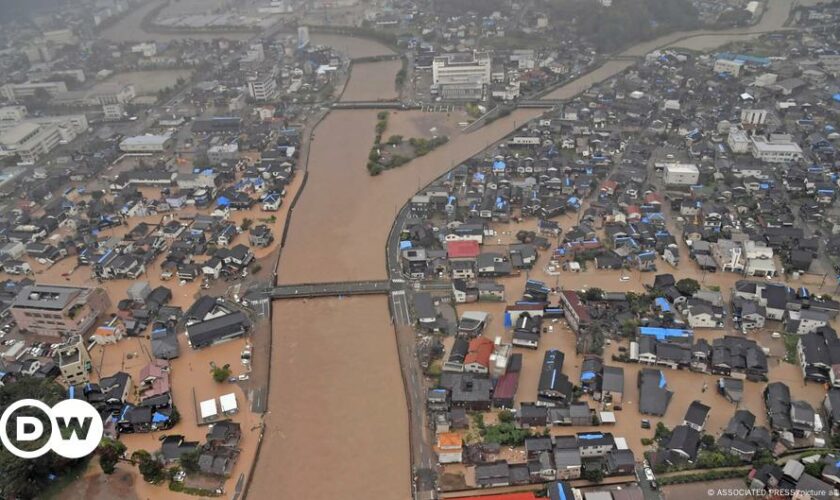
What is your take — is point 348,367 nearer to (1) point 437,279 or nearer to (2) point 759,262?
(1) point 437,279

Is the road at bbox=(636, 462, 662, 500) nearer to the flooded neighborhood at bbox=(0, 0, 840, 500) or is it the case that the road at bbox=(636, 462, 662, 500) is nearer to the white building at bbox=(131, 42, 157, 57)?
the flooded neighborhood at bbox=(0, 0, 840, 500)

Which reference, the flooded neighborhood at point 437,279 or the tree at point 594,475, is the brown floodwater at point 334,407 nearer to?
the flooded neighborhood at point 437,279

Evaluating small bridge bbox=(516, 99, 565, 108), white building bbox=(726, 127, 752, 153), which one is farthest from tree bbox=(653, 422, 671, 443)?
small bridge bbox=(516, 99, 565, 108)

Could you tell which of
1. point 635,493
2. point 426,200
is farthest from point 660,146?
point 635,493

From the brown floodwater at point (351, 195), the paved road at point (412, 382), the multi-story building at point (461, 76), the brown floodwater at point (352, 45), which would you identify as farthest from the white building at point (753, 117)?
the brown floodwater at point (352, 45)

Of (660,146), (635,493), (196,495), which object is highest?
(660,146)

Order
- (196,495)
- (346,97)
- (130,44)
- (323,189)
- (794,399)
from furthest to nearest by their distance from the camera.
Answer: (130,44)
(346,97)
(323,189)
(794,399)
(196,495)

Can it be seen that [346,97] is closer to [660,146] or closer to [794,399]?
[660,146]
